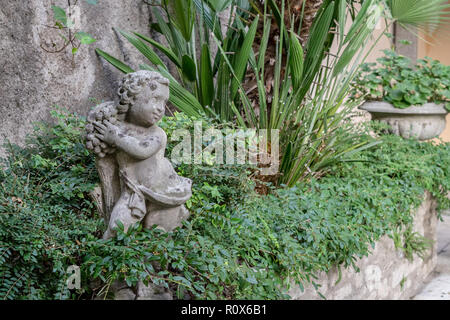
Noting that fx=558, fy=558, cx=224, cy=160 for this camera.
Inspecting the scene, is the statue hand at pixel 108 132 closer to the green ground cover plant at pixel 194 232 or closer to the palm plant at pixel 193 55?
the green ground cover plant at pixel 194 232

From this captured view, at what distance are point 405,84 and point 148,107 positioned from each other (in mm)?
3364

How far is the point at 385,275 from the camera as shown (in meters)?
3.83

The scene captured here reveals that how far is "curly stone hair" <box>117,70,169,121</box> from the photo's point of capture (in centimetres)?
229

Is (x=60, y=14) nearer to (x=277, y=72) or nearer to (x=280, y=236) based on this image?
(x=277, y=72)

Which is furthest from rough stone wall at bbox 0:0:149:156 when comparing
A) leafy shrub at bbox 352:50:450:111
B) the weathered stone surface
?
the weathered stone surface

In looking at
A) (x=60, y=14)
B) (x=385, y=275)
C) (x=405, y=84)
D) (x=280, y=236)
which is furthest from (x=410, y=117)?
(x=60, y=14)

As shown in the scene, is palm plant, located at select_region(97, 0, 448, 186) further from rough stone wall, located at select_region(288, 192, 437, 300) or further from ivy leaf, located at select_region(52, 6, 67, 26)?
rough stone wall, located at select_region(288, 192, 437, 300)

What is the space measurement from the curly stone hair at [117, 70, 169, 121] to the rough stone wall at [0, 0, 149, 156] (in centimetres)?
132

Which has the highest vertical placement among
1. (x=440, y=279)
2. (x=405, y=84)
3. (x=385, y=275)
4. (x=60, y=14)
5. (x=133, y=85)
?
(x=60, y=14)

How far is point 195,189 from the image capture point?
2836 millimetres

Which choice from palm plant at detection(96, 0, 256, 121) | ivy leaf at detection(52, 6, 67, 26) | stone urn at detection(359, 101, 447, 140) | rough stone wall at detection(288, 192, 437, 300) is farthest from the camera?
stone urn at detection(359, 101, 447, 140)

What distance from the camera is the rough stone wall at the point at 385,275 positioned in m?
3.14
